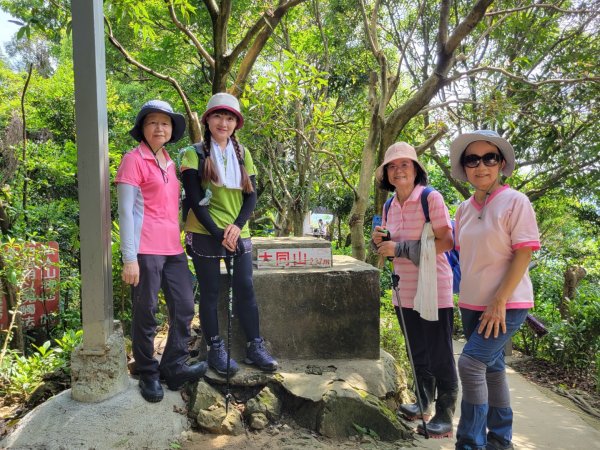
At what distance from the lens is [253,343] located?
340cm

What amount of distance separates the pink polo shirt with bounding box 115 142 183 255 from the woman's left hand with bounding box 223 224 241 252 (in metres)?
0.32

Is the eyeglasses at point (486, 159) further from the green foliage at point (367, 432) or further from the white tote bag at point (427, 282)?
the green foliage at point (367, 432)

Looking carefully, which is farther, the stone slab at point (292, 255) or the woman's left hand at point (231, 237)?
the stone slab at point (292, 255)

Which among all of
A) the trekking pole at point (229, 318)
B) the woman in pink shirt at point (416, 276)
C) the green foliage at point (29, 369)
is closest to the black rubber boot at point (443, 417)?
the woman in pink shirt at point (416, 276)

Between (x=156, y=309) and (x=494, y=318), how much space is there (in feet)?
6.92

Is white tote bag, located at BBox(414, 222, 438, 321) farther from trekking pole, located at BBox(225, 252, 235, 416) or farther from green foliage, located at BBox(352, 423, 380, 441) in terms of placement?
trekking pole, located at BBox(225, 252, 235, 416)

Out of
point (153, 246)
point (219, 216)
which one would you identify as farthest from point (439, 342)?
point (153, 246)

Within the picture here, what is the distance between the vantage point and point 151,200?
2902mm

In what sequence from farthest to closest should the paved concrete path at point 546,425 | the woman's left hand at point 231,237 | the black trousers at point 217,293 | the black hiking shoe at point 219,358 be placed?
the paved concrete path at point 546,425, the black hiking shoe at point 219,358, the black trousers at point 217,293, the woman's left hand at point 231,237

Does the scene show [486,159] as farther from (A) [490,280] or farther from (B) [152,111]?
(B) [152,111]

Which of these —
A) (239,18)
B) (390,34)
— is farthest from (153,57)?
(390,34)

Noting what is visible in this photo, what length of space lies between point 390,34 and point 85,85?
30.6ft

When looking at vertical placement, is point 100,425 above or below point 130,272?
below

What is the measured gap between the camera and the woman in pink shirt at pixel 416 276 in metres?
3.06
